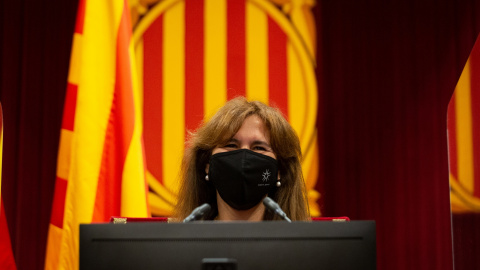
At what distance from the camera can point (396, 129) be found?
163 inches

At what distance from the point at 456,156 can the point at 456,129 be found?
198 mm

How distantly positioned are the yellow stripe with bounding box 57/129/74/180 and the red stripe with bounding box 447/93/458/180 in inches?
106

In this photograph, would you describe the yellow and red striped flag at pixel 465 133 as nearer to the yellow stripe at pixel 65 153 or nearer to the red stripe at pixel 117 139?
the red stripe at pixel 117 139

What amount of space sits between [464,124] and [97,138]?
2750 mm

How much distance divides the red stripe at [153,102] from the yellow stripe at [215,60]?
0.34m

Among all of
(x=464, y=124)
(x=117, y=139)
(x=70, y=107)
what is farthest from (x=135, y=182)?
(x=464, y=124)

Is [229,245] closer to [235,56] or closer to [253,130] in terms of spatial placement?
[253,130]

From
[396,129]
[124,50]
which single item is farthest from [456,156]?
[124,50]

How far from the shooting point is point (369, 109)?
4.15 metres

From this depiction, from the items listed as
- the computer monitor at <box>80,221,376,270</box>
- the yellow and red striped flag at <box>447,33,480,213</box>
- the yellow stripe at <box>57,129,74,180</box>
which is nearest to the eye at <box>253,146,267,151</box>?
the computer monitor at <box>80,221,376,270</box>

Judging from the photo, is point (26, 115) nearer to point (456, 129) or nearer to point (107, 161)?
point (107, 161)

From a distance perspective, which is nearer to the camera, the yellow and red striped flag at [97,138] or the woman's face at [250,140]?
the woman's face at [250,140]

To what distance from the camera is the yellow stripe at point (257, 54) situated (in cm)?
418

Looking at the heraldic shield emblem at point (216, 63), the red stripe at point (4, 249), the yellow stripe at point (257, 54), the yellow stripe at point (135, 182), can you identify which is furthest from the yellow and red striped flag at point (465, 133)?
the red stripe at point (4, 249)
